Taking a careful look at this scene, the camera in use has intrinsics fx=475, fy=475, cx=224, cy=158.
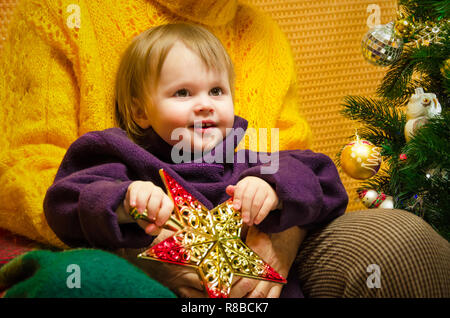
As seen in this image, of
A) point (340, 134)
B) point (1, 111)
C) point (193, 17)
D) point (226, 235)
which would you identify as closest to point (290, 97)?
point (193, 17)

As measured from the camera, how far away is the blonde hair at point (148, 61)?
923 millimetres

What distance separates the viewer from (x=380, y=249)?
76 cm

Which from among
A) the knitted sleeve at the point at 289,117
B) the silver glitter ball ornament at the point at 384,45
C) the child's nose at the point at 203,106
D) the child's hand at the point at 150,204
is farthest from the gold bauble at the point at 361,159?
the child's hand at the point at 150,204

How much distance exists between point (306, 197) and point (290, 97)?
1.47 ft

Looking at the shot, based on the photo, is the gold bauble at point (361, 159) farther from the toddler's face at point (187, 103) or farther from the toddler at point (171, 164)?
the toddler's face at point (187, 103)

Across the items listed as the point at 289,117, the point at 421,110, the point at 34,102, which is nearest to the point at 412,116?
the point at 421,110

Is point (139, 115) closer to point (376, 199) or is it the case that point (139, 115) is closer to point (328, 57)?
point (376, 199)

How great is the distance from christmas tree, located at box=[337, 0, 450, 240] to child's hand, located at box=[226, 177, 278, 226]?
Answer: 40 centimetres

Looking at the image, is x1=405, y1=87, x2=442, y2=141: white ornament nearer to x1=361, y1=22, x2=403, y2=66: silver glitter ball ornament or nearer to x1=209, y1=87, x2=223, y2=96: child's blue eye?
x1=361, y1=22, x2=403, y2=66: silver glitter ball ornament

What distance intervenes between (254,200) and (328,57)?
0.87 m

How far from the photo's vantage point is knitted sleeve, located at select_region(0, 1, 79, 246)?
3.01 feet

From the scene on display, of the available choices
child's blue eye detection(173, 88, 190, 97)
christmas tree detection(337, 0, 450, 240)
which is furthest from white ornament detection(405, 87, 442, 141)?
child's blue eye detection(173, 88, 190, 97)

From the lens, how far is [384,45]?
1.13m

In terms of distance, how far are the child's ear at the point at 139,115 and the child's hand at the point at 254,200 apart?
28cm
